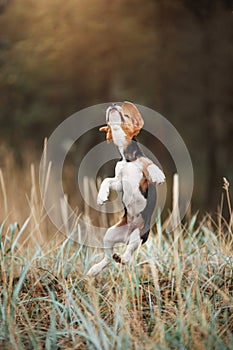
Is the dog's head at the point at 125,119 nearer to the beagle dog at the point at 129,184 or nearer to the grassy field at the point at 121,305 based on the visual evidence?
the beagle dog at the point at 129,184

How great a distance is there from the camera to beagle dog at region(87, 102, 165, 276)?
132cm

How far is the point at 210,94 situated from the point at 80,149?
24.0 inches

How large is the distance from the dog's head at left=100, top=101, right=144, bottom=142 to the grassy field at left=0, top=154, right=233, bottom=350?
11.2 inches

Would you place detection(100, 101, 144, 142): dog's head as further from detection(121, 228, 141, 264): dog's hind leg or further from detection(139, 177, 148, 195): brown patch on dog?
detection(121, 228, 141, 264): dog's hind leg

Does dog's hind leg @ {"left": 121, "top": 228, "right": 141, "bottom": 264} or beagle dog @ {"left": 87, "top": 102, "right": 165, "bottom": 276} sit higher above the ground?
beagle dog @ {"left": 87, "top": 102, "right": 165, "bottom": 276}

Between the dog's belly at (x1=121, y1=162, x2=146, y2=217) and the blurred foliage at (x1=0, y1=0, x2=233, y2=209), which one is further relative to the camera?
the blurred foliage at (x1=0, y1=0, x2=233, y2=209)

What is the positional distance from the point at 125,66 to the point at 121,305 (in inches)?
51.3

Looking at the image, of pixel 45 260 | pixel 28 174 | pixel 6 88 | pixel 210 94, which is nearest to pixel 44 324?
pixel 45 260

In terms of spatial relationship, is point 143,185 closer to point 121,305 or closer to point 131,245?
point 131,245

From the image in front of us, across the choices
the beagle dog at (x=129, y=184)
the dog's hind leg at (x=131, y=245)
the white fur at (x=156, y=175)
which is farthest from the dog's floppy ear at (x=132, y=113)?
the dog's hind leg at (x=131, y=245)

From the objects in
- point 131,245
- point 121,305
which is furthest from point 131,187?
point 121,305

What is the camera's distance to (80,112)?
2369mm

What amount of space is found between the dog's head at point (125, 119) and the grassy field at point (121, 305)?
0.94ft

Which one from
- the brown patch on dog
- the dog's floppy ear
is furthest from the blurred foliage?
the brown patch on dog
